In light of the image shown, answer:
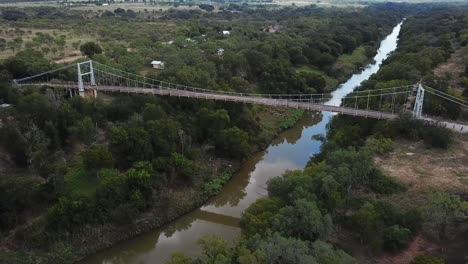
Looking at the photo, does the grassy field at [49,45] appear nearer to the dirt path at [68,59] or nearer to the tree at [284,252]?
the dirt path at [68,59]

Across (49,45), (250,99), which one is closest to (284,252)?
(250,99)

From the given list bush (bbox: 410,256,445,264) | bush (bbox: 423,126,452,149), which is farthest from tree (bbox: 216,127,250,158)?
bush (bbox: 410,256,445,264)

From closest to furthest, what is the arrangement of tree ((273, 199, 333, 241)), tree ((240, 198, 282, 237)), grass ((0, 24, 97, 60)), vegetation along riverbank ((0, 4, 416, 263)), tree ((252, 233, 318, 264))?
tree ((252, 233, 318, 264)) < tree ((273, 199, 333, 241)) < tree ((240, 198, 282, 237)) < vegetation along riverbank ((0, 4, 416, 263)) < grass ((0, 24, 97, 60))

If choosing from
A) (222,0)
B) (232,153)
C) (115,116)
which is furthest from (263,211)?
(222,0)

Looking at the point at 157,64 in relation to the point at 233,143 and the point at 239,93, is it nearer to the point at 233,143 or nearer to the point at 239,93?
the point at 239,93

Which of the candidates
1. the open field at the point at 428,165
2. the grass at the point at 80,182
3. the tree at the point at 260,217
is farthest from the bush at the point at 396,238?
the grass at the point at 80,182

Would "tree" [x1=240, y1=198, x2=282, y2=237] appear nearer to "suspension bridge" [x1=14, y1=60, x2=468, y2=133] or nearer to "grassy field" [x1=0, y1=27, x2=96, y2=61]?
"suspension bridge" [x1=14, y1=60, x2=468, y2=133]
